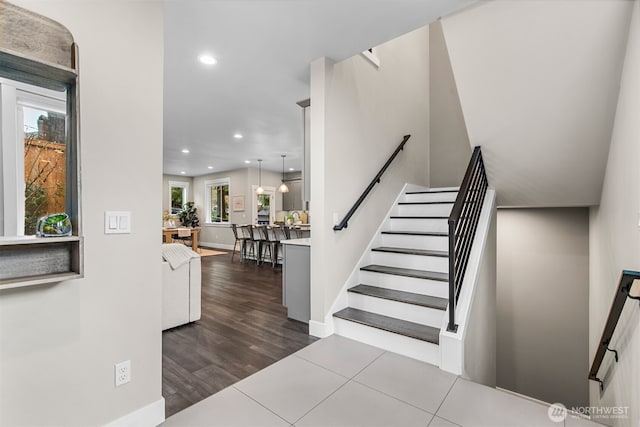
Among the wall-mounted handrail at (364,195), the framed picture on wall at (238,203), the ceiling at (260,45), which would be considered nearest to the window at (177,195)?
the framed picture on wall at (238,203)

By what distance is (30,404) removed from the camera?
1.33m

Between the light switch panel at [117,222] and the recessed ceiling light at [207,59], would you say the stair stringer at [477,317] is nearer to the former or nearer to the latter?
the light switch panel at [117,222]

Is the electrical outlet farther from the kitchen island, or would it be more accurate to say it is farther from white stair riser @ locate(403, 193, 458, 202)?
white stair riser @ locate(403, 193, 458, 202)

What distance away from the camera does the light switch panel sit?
1.56 m

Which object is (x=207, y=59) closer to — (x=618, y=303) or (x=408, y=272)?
(x=408, y=272)

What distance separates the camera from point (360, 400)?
6.38 ft

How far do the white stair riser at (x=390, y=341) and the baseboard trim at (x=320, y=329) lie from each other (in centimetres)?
9

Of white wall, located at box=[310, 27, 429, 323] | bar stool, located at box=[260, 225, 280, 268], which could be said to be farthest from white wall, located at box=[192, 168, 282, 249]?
white wall, located at box=[310, 27, 429, 323]

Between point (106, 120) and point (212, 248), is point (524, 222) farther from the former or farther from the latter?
point (212, 248)

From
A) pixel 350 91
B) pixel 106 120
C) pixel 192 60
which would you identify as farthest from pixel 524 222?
pixel 106 120

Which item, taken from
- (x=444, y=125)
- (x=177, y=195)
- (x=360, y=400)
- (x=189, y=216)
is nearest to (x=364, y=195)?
(x=360, y=400)

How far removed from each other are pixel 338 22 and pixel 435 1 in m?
0.73

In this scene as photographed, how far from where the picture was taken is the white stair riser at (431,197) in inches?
162

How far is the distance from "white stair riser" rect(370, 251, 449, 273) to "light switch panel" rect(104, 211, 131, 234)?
258 centimetres
